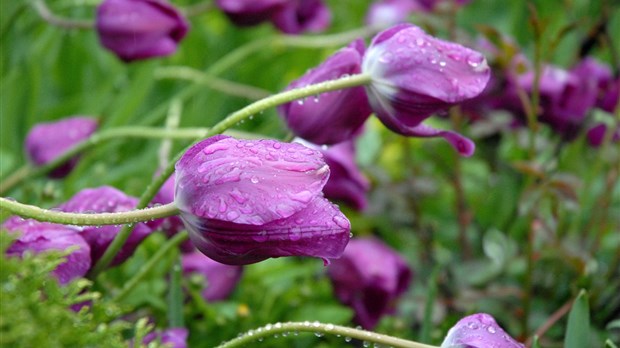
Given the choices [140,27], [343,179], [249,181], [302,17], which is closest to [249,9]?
[302,17]

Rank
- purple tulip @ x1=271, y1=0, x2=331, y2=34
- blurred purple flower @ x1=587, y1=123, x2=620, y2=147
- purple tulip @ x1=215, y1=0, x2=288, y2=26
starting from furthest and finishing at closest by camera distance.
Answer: purple tulip @ x1=271, y1=0, x2=331, y2=34 < purple tulip @ x1=215, y1=0, x2=288, y2=26 < blurred purple flower @ x1=587, y1=123, x2=620, y2=147

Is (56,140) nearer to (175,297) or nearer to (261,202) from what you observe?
(175,297)

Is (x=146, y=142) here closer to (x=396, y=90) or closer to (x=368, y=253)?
(x=368, y=253)

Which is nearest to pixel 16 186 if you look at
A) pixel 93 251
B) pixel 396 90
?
pixel 93 251

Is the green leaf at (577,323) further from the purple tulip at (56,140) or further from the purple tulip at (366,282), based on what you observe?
the purple tulip at (56,140)

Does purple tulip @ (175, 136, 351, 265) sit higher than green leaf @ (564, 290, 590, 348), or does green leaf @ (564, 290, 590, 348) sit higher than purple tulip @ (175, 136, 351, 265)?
purple tulip @ (175, 136, 351, 265)

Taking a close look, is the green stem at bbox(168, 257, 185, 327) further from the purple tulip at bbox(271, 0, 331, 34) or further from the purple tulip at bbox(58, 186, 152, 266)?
the purple tulip at bbox(271, 0, 331, 34)

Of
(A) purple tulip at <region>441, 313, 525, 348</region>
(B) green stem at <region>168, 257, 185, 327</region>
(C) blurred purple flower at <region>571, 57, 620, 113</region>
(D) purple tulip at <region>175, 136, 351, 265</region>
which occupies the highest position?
(D) purple tulip at <region>175, 136, 351, 265</region>

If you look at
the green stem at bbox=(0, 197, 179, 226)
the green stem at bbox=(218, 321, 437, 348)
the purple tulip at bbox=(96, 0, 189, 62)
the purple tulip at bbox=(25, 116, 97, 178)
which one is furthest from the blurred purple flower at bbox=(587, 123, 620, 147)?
the green stem at bbox=(0, 197, 179, 226)
